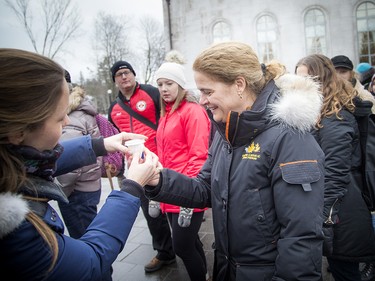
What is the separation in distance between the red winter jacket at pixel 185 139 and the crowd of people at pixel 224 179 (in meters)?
0.02

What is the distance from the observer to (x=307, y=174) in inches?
60.1

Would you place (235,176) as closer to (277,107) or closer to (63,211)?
(277,107)

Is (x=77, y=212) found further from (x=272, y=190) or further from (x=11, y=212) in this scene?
(x=272, y=190)

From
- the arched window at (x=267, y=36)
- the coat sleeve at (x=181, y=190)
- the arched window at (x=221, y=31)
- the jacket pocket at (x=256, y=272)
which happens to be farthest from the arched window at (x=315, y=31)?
the jacket pocket at (x=256, y=272)

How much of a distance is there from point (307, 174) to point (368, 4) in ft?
63.0

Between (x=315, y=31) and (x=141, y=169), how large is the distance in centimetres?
1853

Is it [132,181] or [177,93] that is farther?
[177,93]

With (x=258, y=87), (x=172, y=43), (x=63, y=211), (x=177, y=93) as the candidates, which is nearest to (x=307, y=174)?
(x=258, y=87)

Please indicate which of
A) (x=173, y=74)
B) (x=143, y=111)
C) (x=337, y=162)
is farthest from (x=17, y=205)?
(x=143, y=111)

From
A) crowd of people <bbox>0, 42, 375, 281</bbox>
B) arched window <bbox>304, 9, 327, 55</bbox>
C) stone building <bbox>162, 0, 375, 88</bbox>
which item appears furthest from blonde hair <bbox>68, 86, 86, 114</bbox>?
arched window <bbox>304, 9, 327, 55</bbox>

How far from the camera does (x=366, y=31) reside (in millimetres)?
16797

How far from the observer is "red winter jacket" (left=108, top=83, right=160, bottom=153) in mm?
4035

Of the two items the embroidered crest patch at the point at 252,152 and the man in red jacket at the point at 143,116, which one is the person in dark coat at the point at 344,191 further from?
the man in red jacket at the point at 143,116

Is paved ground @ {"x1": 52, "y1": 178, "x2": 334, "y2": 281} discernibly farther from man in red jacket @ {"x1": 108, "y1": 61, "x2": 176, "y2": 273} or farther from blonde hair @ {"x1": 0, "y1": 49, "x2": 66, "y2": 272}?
blonde hair @ {"x1": 0, "y1": 49, "x2": 66, "y2": 272}
